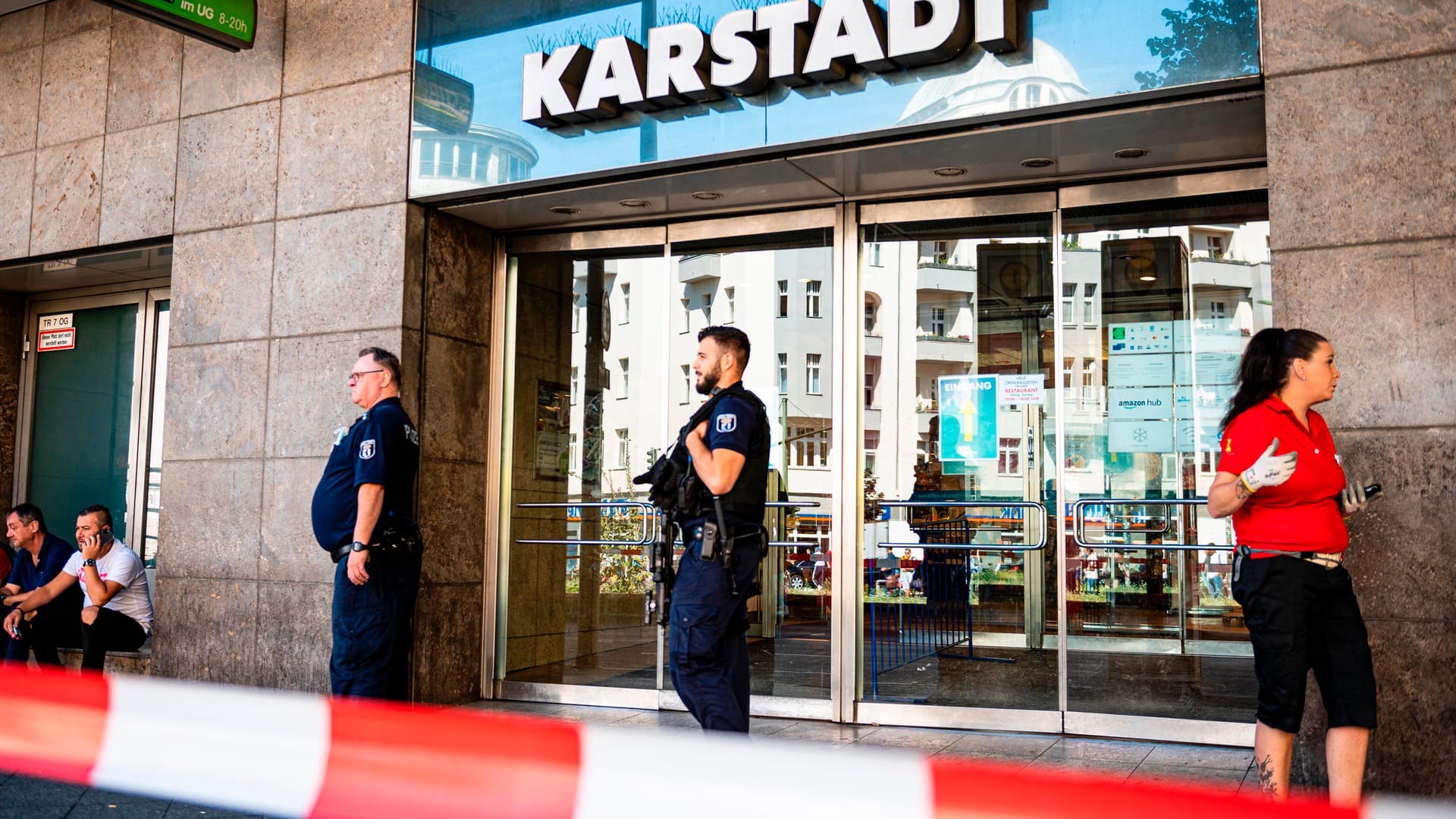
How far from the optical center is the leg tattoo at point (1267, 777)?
12.3ft

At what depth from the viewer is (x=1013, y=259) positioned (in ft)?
21.2

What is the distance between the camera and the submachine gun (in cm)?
439

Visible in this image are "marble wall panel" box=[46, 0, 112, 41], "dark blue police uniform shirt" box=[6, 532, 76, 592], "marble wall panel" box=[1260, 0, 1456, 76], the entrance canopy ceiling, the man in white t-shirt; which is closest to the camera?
"marble wall panel" box=[1260, 0, 1456, 76]

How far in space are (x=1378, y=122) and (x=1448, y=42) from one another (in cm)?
37

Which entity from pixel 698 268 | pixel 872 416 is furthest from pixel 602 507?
pixel 872 416

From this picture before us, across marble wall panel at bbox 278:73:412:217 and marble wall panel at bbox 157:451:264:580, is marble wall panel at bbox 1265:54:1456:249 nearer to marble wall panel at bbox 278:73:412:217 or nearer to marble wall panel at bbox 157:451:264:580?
marble wall panel at bbox 278:73:412:217

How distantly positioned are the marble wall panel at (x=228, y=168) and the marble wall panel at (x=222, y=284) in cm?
10

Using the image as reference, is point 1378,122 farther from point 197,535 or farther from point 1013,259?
point 197,535

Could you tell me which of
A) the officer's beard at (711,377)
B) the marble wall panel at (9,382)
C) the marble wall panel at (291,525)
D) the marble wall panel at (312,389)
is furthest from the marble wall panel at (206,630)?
the officer's beard at (711,377)

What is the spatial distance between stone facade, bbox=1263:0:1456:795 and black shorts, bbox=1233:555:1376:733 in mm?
794

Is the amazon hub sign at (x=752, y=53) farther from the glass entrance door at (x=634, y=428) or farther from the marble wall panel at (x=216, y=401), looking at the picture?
the marble wall panel at (x=216, y=401)

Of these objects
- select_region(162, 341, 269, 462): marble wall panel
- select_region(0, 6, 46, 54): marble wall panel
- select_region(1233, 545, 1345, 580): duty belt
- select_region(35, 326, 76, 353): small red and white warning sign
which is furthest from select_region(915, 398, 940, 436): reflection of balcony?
select_region(35, 326, 76, 353): small red and white warning sign

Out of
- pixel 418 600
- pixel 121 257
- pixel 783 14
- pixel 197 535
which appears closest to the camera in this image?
pixel 783 14

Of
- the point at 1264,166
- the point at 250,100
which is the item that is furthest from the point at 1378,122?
the point at 250,100
